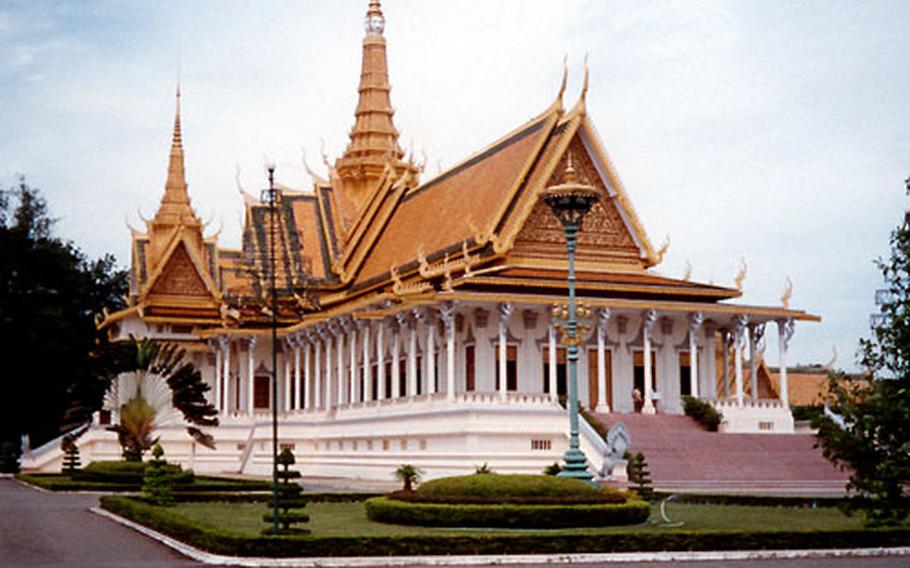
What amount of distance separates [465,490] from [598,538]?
3.65 m

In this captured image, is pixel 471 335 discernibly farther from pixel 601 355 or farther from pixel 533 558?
pixel 533 558

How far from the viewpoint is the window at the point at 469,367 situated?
122 feet

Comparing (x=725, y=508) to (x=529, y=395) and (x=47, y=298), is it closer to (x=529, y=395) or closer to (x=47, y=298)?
(x=529, y=395)

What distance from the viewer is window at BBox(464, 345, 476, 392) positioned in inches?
1459

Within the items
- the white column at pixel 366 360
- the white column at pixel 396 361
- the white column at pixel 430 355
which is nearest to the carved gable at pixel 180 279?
the white column at pixel 366 360

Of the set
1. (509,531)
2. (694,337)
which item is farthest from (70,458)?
(509,531)

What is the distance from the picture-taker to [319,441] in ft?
141

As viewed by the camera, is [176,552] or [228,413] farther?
[228,413]

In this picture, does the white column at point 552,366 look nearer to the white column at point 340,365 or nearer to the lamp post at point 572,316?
the white column at point 340,365

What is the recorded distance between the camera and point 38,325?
5266 centimetres

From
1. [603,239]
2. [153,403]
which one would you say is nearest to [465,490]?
[153,403]

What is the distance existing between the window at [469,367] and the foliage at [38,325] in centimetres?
1700

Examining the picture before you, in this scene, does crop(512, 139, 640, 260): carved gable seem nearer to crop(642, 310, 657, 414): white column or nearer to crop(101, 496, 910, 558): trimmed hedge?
crop(642, 310, 657, 414): white column

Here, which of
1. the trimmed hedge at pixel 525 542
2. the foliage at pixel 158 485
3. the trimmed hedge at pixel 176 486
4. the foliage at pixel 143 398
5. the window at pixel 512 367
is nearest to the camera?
the trimmed hedge at pixel 525 542
